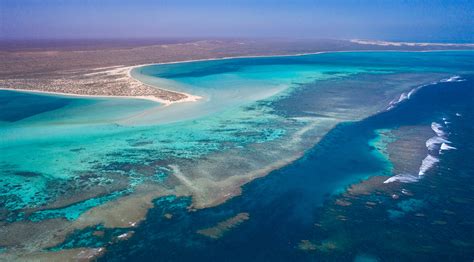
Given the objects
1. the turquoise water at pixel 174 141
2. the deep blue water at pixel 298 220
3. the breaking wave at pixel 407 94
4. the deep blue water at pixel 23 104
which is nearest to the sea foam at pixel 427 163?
the deep blue water at pixel 298 220

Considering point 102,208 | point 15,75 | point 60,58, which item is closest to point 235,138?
→ point 102,208

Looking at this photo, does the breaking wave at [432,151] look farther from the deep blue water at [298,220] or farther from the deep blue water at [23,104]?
the deep blue water at [23,104]

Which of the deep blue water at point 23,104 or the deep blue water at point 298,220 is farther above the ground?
the deep blue water at point 23,104

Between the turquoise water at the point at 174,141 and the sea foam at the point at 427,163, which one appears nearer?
the turquoise water at the point at 174,141

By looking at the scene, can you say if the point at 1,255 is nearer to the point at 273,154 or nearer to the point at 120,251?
the point at 120,251

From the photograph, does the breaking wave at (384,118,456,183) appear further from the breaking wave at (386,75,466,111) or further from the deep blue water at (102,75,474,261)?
the breaking wave at (386,75,466,111)
